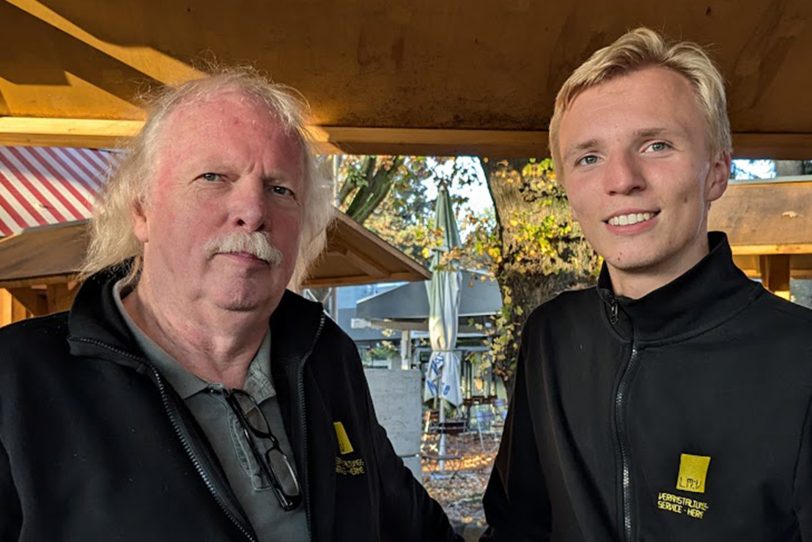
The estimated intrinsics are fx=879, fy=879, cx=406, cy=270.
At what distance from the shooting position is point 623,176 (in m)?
1.91

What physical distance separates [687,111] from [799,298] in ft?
46.5

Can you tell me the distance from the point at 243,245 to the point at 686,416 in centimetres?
105

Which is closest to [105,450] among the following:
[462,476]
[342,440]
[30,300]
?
[342,440]

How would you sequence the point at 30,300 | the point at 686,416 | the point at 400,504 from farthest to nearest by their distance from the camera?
the point at 30,300 < the point at 400,504 < the point at 686,416

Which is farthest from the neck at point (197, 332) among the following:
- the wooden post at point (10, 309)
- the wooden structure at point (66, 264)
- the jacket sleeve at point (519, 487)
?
the wooden post at point (10, 309)

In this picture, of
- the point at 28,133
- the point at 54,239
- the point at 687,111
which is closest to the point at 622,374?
the point at 687,111

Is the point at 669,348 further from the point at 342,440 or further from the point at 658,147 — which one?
the point at 342,440

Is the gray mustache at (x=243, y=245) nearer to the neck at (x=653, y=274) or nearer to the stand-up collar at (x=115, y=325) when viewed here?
the stand-up collar at (x=115, y=325)

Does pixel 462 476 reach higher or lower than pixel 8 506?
lower

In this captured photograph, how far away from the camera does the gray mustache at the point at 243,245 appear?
6.44 feet

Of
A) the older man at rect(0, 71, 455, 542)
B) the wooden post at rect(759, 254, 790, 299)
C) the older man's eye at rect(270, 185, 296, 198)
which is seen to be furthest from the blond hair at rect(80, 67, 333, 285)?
the wooden post at rect(759, 254, 790, 299)

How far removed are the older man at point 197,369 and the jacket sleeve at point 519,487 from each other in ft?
1.08

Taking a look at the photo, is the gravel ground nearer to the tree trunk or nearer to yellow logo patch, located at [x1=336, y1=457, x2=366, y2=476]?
the tree trunk

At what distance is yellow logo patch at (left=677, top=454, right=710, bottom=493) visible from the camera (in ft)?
6.08
